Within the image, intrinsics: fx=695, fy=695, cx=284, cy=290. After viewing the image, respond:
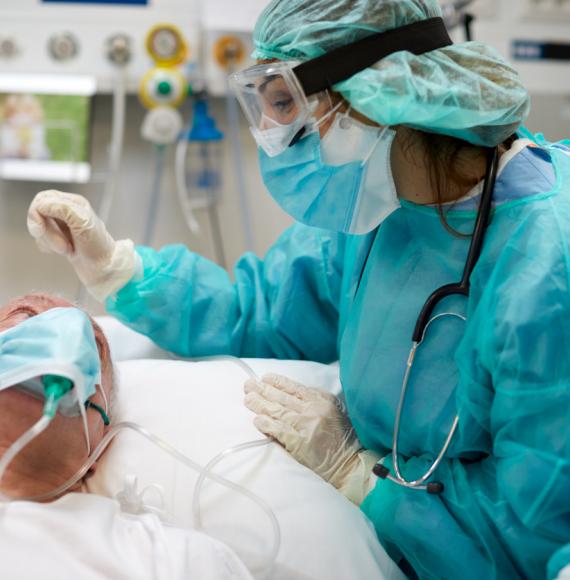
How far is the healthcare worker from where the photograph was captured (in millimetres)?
990

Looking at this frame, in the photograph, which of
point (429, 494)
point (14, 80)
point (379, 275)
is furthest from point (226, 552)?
point (14, 80)

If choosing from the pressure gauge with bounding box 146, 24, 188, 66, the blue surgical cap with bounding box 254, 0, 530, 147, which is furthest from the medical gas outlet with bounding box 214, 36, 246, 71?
the blue surgical cap with bounding box 254, 0, 530, 147

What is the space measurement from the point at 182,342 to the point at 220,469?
481 millimetres

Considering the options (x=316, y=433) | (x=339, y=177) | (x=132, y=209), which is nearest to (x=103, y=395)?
(x=316, y=433)

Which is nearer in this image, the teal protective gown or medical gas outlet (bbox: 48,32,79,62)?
the teal protective gown

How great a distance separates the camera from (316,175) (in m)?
1.20

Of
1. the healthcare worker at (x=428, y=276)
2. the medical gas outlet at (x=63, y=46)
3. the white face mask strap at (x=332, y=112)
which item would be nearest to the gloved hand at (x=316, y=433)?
the healthcare worker at (x=428, y=276)

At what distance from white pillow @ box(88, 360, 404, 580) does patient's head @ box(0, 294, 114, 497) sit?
0.30ft

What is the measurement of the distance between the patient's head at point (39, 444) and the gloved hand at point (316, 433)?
31 cm

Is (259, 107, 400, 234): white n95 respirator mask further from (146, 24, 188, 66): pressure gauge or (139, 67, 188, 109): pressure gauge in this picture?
(146, 24, 188, 66): pressure gauge

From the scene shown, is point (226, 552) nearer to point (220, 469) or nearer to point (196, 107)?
point (220, 469)

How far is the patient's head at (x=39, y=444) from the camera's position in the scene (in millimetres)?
1056

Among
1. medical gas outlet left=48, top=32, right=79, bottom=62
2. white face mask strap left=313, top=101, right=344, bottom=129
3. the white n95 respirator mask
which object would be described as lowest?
the white n95 respirator mask

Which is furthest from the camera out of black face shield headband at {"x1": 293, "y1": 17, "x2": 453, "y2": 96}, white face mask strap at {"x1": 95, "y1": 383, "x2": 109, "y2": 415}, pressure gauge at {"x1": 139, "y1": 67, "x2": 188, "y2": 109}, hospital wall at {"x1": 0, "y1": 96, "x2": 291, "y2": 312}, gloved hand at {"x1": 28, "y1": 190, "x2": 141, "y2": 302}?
hospital wall at {"x1": 0, "y1": 96, "x2": 291, "y2": 312}
